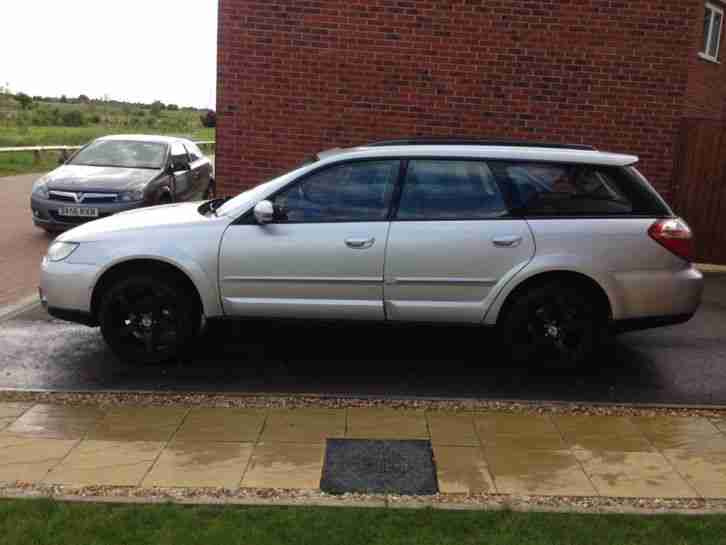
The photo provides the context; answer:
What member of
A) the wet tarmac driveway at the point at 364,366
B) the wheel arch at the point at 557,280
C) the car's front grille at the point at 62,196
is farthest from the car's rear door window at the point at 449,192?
the car's front grille at the point at 62,196

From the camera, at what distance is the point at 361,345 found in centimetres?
645

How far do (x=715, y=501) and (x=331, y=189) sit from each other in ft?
10.5

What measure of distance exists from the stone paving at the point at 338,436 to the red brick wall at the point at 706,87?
8220 millimetres

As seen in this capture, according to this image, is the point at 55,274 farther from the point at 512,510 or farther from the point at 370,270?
the point at 512,510

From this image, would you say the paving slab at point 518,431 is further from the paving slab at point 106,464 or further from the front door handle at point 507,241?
the paving slab at point 106,464

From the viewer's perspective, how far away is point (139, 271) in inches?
221

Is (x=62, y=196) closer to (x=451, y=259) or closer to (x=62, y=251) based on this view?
(x=62, y=251)

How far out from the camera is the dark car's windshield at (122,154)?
1212cm

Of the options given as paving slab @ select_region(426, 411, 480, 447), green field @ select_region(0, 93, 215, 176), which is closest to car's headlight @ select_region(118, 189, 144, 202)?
paving slab @ select_region(426, 411, 480, 447)

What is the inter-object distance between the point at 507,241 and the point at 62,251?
10.7 ft

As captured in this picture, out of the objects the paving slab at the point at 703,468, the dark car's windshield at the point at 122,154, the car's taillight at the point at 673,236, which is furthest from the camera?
the dark car's windshield at the point at 122,154

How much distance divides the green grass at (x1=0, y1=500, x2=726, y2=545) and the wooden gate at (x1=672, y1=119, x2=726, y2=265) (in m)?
7.40

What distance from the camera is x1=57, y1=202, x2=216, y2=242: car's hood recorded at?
221 inches

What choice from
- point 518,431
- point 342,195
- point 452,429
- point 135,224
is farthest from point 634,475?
point 135,224
